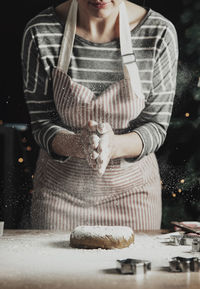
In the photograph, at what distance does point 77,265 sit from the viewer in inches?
42.6

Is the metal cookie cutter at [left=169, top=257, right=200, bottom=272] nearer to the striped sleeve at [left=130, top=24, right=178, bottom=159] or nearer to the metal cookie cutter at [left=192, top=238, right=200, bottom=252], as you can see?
the metal cookie cutter at [left=192, top=238, right=200, bottom=252]

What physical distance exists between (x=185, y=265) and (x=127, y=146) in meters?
0.68

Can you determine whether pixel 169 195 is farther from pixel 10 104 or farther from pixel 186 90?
pixel 10 104

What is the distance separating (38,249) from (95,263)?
0.64ft

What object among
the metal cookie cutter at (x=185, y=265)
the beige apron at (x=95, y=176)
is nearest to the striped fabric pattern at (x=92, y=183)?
the beige apron at (x=95, y=176)

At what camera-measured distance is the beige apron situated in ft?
5.44

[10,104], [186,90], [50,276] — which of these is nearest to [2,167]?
[10,104]

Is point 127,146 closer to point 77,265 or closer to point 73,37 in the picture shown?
point 73,37

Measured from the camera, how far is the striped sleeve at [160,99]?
1.71 m

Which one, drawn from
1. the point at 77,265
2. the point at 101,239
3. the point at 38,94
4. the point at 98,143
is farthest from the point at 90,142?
the point at 77,265

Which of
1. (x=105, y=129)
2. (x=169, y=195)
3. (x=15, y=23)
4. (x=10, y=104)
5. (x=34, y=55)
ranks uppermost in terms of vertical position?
(x=15, y=23)

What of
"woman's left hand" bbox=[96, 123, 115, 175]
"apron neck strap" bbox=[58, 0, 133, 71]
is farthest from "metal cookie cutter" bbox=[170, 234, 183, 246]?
"apron neck strap" bbox=[58, 0, 133, 71]

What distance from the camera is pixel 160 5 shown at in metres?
1.78

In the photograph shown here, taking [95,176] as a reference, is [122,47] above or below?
above
